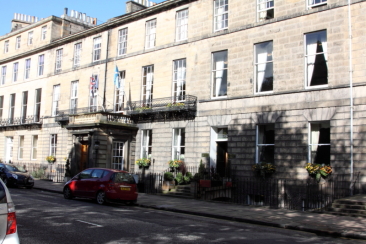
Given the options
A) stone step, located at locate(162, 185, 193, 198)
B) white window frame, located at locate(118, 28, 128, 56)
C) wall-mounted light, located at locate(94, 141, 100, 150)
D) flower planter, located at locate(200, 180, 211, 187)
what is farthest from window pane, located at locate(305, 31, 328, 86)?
white window frame, located at locate(118, 28, 128, 56)

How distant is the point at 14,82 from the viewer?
130 feet

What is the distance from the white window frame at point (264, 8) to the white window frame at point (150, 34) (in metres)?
8.30

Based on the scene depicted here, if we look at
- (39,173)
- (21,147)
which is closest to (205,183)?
(39,173)

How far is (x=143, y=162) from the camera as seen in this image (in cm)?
2539

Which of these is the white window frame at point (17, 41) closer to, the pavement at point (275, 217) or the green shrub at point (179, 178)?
the green shrub at point (179, 178)

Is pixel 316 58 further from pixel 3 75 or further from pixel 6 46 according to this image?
pixel 6 46

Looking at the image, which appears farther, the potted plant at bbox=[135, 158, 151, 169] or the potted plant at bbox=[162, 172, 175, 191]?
the potted plant at bbox=[135, 158, 151, 169]

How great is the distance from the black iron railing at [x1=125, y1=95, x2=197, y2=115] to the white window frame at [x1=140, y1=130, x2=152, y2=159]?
5.29 ft

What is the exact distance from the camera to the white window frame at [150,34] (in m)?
26.8

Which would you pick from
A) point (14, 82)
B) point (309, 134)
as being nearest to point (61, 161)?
point (14, 82)

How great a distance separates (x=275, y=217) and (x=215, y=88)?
1032 centimetres

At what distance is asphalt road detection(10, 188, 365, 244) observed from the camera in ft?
29.9

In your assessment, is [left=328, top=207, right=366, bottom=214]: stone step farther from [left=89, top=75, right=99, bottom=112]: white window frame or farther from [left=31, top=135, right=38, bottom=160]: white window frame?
[left=31, top=135, right=38, bottom=160]: white window frame

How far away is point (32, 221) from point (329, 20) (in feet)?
50.4
